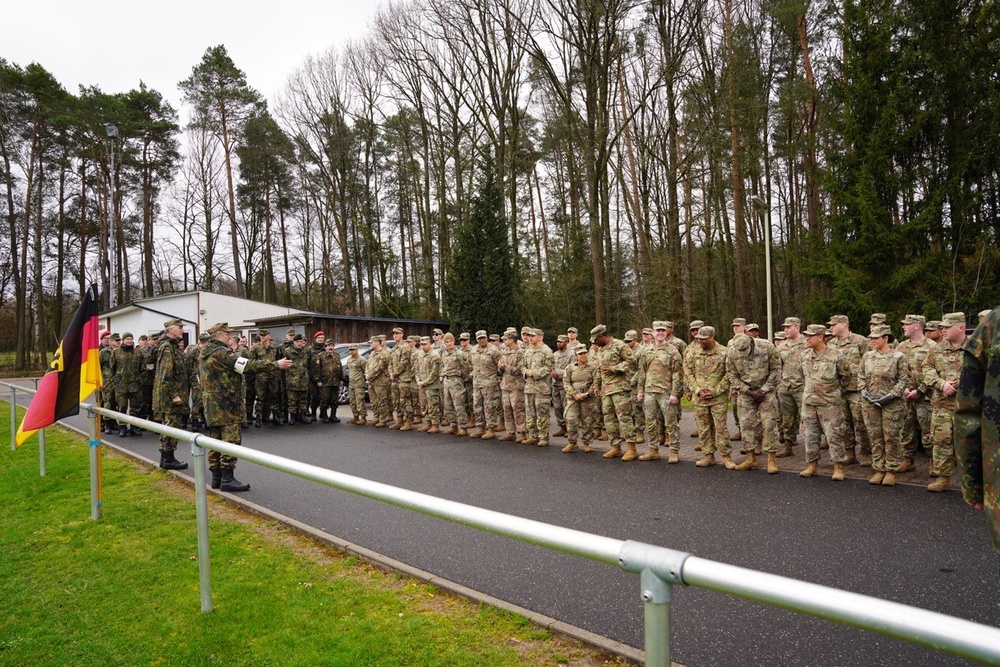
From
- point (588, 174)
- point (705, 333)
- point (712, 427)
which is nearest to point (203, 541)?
point (712, 427)

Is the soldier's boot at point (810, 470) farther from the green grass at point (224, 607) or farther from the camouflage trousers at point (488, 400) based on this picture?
A: the camouflage trousers at point (488, 400)

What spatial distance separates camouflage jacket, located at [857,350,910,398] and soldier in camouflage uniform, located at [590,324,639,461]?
11.0 ft

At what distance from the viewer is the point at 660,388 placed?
9562mm

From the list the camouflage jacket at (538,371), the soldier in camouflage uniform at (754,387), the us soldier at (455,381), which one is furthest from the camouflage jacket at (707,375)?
the us soldier at (455,381)

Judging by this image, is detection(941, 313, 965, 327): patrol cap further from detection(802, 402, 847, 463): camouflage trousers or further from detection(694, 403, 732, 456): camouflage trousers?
detection(694, 403, 732, 456): camouflage trousers

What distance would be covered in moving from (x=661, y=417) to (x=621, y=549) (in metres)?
8.54

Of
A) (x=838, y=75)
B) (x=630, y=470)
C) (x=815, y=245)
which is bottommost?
(x=630, y=470)

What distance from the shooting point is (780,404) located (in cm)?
966

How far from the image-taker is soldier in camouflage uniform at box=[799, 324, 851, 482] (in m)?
7.94

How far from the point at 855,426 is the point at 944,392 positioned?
5.73 feet

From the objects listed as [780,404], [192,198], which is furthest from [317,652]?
[192,198]

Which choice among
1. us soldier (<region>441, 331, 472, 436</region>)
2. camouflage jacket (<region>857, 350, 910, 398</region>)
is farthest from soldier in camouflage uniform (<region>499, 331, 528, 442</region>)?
camouflage jacket (<region>857, 350, 910, 398</region>)

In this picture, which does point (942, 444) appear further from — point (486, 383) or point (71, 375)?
point (71, 375)

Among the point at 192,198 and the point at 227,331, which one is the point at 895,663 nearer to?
the point at 227,331
